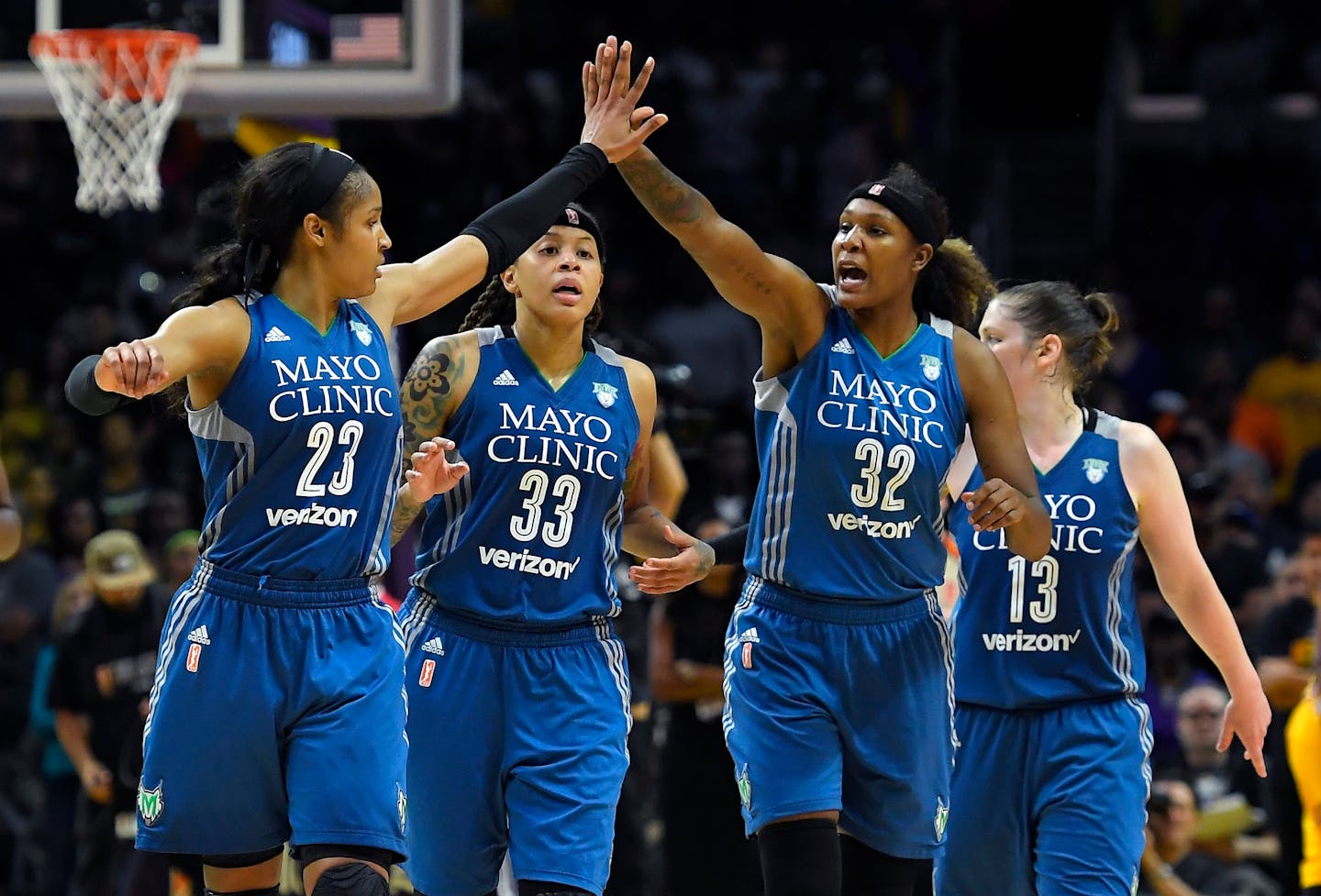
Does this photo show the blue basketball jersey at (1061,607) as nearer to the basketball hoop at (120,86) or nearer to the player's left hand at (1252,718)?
the player's left hand at (1252,718)

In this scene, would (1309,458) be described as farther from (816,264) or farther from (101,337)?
(101,337)

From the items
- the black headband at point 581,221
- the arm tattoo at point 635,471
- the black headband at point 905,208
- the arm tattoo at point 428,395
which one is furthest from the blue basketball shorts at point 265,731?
the black headband at point 905,208

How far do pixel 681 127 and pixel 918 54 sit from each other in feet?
8.44

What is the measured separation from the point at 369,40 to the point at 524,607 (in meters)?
4.43

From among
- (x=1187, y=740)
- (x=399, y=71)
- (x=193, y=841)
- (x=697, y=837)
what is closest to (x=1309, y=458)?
(x=1187, y=740)

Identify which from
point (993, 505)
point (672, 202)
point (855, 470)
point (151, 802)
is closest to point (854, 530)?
point (855, 470)

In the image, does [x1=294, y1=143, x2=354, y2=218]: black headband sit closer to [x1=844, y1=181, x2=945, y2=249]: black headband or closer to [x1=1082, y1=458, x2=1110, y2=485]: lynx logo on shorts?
[x1=844, y1=181, x2=945, y2=249]: black headband

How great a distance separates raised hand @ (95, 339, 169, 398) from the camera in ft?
14.5

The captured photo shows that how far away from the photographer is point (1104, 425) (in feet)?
20.7

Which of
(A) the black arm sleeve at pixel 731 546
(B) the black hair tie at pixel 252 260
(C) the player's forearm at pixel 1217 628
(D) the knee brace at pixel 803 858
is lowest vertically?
(D) the knee brace at pixel 803 858

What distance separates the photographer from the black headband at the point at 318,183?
508 centimetres

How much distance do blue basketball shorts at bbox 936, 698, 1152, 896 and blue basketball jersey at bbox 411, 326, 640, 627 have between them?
1276mm

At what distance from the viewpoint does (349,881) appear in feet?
15.7

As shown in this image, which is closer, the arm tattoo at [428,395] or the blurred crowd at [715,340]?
the arm tattoo at [428,395]
